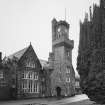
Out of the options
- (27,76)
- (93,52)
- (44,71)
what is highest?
(93,52)

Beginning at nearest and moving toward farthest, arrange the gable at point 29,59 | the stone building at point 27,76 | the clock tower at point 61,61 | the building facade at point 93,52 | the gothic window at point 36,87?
the building facade at point 93,52 < the stone building at point 27,76 < the gable at point 29,59 < the gothic window at point 36,87 < the clock tower at point 61,61

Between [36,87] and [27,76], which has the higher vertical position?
[27,76]

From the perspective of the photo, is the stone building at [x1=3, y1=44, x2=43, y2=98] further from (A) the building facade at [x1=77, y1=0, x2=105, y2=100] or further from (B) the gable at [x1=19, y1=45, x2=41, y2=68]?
(A) the building facade at [x1=77, y1=0, x2=105, y2=100]

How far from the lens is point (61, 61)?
181ft

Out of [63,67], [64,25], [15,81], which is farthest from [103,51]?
[64,25]

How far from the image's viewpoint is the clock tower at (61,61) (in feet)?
174

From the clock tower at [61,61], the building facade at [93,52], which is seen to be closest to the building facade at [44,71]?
the clock tower at [61,61]

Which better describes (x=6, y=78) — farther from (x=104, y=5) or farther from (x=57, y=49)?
(x=104, y=5)

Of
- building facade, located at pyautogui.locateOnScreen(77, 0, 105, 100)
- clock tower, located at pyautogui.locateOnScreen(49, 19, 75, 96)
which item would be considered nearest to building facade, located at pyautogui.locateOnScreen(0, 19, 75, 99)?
clock tower, located at pyautogui.locateOnScreen(49, 19, 75, 96)

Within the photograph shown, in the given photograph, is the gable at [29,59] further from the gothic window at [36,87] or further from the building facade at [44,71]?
the gothic window at [36,87]

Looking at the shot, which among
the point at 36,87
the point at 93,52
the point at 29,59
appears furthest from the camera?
the point at 36,87

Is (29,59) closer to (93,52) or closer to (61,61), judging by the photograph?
(61,61)

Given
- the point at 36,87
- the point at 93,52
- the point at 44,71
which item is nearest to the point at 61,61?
the point at 44,71

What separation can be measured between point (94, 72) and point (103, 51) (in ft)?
8.36
